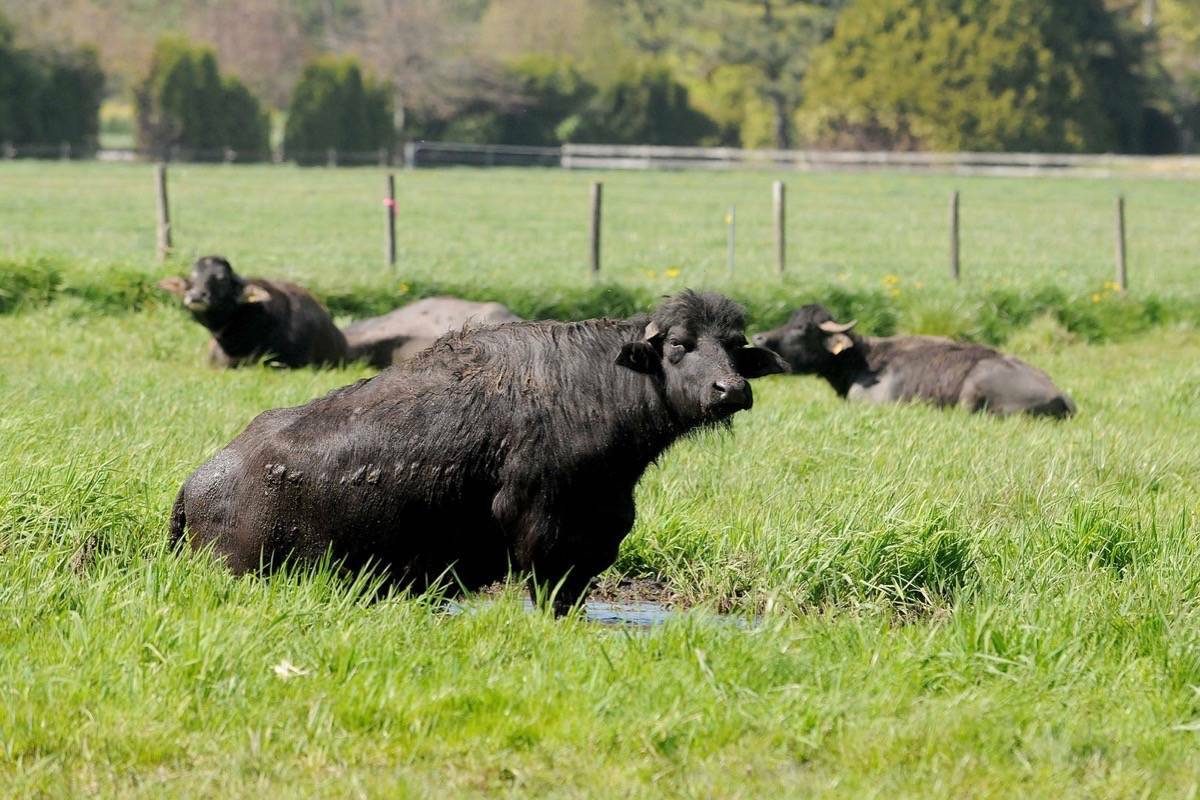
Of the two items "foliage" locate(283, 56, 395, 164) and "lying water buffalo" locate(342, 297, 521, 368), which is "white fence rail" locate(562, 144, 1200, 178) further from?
"lying water buffalo" locate(342, 297, 521, 368)

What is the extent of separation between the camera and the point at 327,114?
72.2 meters

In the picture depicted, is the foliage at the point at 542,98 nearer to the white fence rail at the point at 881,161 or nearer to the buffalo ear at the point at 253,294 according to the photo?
the white fence rail at the point at 881,161

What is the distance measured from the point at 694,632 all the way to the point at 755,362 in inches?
61.5

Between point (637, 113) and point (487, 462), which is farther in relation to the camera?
point (637, 113)

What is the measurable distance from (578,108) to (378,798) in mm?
78169

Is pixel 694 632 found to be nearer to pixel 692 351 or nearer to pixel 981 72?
pixel 692 351

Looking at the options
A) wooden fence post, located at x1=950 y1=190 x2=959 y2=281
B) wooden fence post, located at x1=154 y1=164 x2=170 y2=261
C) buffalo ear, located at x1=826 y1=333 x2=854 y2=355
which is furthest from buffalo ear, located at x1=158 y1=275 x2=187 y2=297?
wooden fence post, located at x1=950 y1=190 x2=959 y2=281

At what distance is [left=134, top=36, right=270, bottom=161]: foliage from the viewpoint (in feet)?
230

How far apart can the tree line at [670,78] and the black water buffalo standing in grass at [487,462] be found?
65.6 meters

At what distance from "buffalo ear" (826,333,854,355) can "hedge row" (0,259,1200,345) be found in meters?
2.38

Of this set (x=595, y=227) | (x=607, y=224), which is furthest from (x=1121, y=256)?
(x=607, y=224)

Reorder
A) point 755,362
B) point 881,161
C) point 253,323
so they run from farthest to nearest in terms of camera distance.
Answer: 1. point 881,161
2. point 253,323
3. point 755,362

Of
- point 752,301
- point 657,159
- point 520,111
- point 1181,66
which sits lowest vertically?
point 752,301

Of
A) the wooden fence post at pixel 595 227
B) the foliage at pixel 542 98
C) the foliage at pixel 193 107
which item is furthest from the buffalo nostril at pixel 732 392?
the foliage at pixel 542 98
